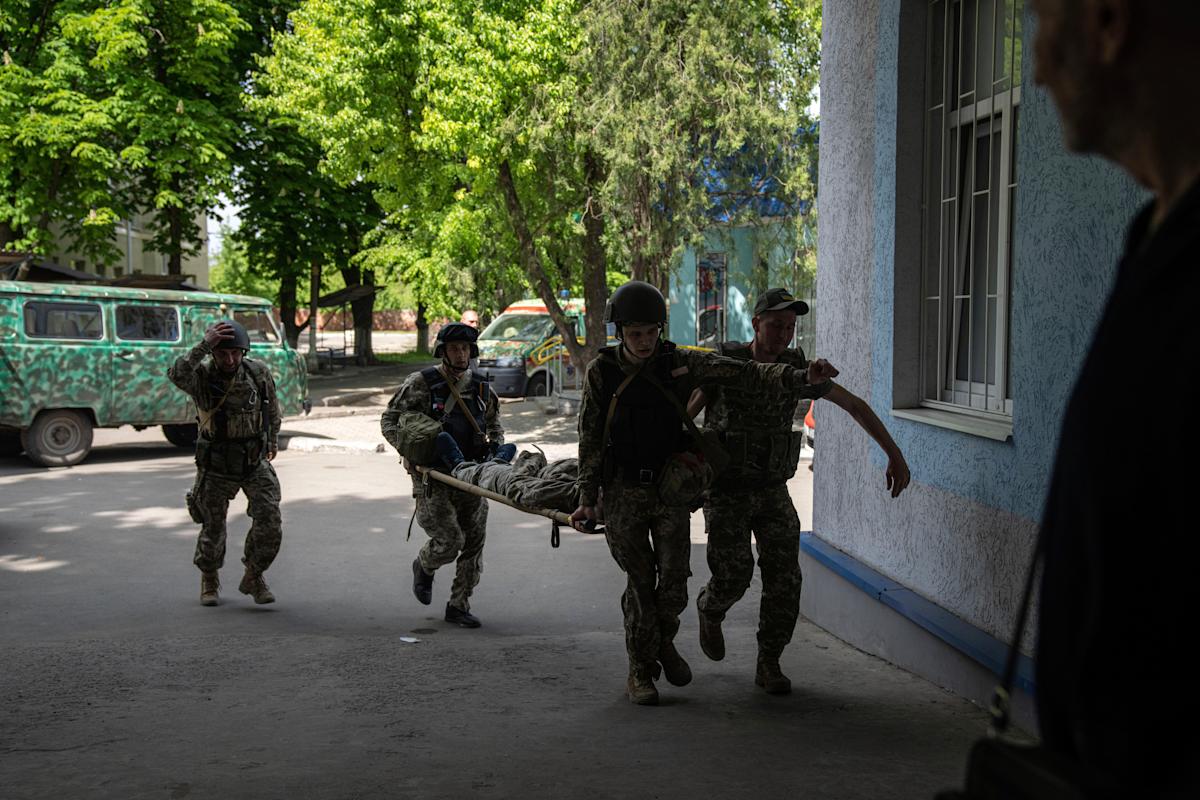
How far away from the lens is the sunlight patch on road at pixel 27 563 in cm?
909

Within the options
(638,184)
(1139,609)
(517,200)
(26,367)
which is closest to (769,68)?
(638,184)

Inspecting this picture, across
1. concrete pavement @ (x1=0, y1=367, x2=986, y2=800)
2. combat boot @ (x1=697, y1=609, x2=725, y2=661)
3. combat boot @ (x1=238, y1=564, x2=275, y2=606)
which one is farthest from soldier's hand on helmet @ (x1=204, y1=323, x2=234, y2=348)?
combat boot @ (x1=697, y1=609, x2=725, y2=661)

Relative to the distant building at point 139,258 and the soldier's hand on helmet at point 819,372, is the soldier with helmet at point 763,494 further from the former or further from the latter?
the distant building at point 139,258

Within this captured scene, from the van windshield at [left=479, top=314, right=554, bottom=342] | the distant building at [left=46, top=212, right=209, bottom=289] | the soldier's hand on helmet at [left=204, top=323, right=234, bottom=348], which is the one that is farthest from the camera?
the distant building at [left=46, top=212, right=209, bottom=289]

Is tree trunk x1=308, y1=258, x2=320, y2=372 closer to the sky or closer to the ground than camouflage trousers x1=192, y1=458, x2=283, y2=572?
closer to the sky

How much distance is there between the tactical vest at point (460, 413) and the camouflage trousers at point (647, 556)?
6.76ft

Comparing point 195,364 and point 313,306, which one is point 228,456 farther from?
point 313,306

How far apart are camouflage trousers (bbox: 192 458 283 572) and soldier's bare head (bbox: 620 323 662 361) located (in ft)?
11.4

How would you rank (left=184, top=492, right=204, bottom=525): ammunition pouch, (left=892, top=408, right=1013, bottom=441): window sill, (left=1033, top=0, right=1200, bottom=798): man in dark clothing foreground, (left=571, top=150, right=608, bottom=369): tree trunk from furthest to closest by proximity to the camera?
1. (left=571, top=150, right=608, bottom=369): tree trunk
2. (left=184, top=492, right=204, bottom=525): ammunition pouch
3. (left=892, top=408, right=1013, bottom=441): window sill
4. (left=1033, top=0, right=1200, bottom=798): man in dark clothing foreground

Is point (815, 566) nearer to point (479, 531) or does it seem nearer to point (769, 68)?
point (479, 531)

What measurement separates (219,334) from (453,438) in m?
1.77

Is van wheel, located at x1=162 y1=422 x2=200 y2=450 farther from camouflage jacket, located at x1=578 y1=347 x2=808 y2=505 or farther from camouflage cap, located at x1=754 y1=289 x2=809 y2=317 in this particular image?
camouflage cap, located at x1=754 y1=289 x2=809 y2=317

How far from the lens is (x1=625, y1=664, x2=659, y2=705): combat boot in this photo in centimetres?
553

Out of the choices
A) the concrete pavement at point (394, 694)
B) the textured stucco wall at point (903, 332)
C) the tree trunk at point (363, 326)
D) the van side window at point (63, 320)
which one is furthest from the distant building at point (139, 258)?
the textured stucco wall at point (903, 332)
